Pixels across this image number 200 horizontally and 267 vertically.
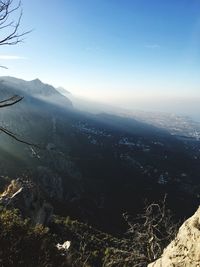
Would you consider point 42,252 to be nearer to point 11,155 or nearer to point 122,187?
point 11,155

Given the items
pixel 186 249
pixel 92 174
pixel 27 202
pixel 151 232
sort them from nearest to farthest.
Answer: pixel 186 249, pixel 151 232, pixel 27 202, pixel 92 174

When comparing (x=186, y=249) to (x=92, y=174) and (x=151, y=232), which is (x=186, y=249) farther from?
(x=92, y=174)

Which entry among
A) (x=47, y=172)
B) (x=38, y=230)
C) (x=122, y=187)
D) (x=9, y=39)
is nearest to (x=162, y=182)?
(x=122, y=187)

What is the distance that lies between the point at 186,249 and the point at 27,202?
2817 cm

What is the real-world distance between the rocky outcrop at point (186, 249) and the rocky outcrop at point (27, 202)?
953 inches

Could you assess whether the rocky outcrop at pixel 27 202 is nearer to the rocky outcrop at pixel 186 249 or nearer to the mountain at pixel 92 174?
the rocky outcrop at pixel 186 249

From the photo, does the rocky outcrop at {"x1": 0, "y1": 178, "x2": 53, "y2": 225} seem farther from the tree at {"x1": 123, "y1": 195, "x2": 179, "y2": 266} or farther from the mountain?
the mountain

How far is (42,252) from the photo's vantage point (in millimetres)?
15250

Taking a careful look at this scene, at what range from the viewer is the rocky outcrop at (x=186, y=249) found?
639 centimetres

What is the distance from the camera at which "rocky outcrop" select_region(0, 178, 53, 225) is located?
102ft

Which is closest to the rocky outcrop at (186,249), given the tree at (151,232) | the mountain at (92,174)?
the tree at (151,232)

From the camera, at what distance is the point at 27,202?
33.1m

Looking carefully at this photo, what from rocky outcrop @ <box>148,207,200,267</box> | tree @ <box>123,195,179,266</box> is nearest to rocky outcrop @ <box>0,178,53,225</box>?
tree @ <box>123,195,179,266</box>

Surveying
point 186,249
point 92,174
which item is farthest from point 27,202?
point 92,174
